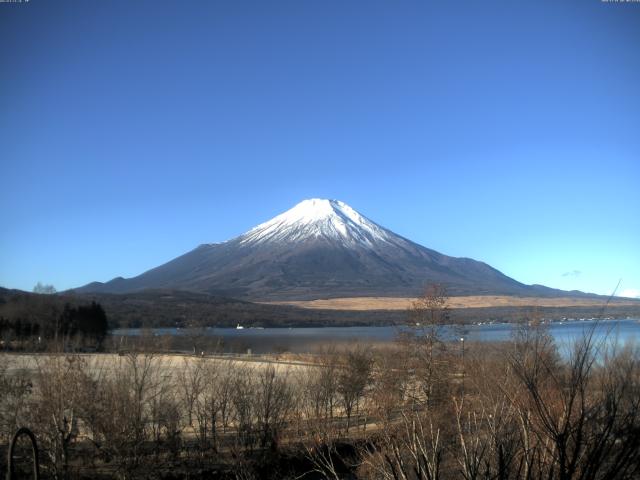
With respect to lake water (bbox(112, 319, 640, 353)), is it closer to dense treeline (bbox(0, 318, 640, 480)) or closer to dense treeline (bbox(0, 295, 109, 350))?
dense treeline (bbox(0, 318, 640, 480))

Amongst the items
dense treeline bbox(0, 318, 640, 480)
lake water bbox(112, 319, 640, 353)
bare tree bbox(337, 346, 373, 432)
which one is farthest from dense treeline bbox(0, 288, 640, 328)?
dense treeline bbox(0, 318, 640, 480)

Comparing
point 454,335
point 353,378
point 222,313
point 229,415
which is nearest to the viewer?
point 229,415

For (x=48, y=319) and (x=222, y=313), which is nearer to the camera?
(x=48, y=319)

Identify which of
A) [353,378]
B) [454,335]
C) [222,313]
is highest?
[454,335]

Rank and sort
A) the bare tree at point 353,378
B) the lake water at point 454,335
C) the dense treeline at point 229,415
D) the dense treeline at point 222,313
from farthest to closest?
the dense treeline at point 222,313
the bare tree at point 353,378
the dense treeline at point 229,415
the lake water at point 454,335

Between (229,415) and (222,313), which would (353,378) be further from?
(222,313)

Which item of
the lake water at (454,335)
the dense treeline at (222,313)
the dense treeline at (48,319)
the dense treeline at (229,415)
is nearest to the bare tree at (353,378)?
the dense treeline at (229,415)

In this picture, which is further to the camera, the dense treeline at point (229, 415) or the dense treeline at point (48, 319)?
the dense treeline at point (48, 319)

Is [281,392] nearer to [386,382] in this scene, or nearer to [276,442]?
[276,442]

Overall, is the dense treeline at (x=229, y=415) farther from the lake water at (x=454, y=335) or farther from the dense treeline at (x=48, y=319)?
the dense treeline at (x=48, y=319)

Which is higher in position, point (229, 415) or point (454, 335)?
point (454, 335)

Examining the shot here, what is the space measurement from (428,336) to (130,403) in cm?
1383

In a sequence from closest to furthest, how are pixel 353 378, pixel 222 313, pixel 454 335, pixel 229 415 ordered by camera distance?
1. pixel 229 415
2. pixel 353 378
3. pixel 454 335
4. pixel 222 313

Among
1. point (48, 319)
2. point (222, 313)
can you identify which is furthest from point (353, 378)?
point (222, 313)
